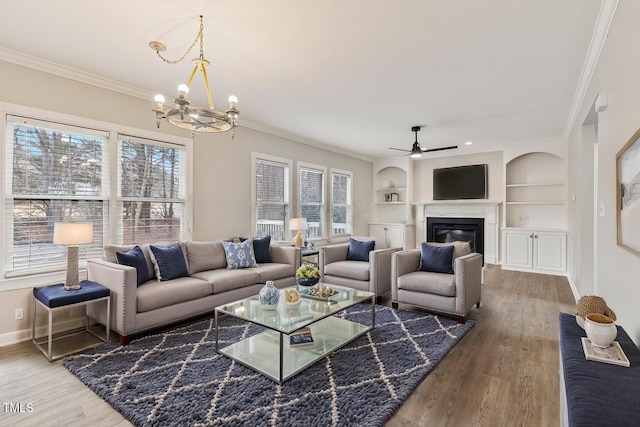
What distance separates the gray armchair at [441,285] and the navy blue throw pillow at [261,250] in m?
1.81

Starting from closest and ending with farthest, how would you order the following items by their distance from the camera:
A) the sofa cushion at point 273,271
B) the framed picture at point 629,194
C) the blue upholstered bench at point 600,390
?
the blue upholstered bench at point 600,390
the framed picture at point 629,194
the sofa cushion at point 273,271

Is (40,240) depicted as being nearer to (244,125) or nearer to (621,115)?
(244,125)

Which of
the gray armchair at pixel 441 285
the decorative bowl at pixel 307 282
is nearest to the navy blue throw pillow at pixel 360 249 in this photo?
the gray armchair at pixel 441 285

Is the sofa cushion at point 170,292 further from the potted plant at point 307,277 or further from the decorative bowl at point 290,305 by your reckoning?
the decorative bowl at point 290,305

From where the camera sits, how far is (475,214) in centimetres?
722

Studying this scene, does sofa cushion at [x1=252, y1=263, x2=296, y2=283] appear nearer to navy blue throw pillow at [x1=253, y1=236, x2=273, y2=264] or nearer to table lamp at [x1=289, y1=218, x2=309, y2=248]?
navy blue throw pillow at [x1=253, y1=236, x2=273, y2=264]

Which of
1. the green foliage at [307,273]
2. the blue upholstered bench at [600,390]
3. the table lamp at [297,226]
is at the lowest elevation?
the blue upholstered bench at [600,390]

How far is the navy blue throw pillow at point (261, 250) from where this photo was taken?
4.56 m

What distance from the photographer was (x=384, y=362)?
2555mm

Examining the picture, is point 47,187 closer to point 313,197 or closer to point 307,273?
point 307,273

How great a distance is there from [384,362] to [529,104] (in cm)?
385

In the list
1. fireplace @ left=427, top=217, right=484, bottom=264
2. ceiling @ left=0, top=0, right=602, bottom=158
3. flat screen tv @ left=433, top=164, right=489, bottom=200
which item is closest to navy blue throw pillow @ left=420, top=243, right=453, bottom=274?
ceiling @ left=0, top=0, right=602, bottom=158

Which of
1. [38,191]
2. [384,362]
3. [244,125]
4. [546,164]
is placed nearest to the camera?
[384,362]

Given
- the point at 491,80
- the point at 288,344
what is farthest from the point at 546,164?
the point at 288,344
